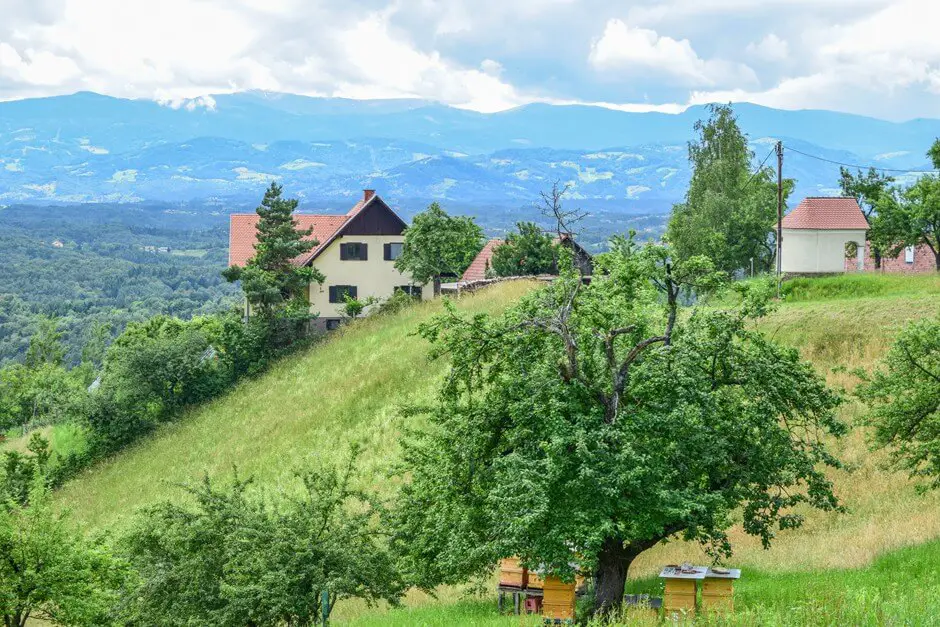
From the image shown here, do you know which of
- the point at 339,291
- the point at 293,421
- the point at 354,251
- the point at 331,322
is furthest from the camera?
the point at 354,251

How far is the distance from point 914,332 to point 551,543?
11491 mm

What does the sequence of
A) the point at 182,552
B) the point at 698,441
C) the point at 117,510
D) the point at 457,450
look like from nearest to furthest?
1. the point at 698,441
2. the point at 457,450
3. the point at 182,552
4. the point at 117,510

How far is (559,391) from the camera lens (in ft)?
60.8

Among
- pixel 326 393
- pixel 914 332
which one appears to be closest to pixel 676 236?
pixel 326 393

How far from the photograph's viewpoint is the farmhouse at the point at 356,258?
255ft

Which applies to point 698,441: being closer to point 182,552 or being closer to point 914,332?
point 914,332

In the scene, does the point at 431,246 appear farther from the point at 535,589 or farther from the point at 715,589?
the point at 715,589

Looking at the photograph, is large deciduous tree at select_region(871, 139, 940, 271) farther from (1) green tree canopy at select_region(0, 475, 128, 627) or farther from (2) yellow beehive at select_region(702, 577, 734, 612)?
(1) green tree canopy at select_region(0, 475, 128, 627)

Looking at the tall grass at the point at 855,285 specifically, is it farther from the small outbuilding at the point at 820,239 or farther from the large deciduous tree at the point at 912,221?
the large deciduous tree at the point at 912,221

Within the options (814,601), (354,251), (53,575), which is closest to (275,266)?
(354,251)

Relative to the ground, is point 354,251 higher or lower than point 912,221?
lower

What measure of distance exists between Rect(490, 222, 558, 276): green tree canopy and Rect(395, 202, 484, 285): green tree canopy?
14.3 ft

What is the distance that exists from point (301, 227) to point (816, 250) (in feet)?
137

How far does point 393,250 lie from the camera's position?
263 ft
